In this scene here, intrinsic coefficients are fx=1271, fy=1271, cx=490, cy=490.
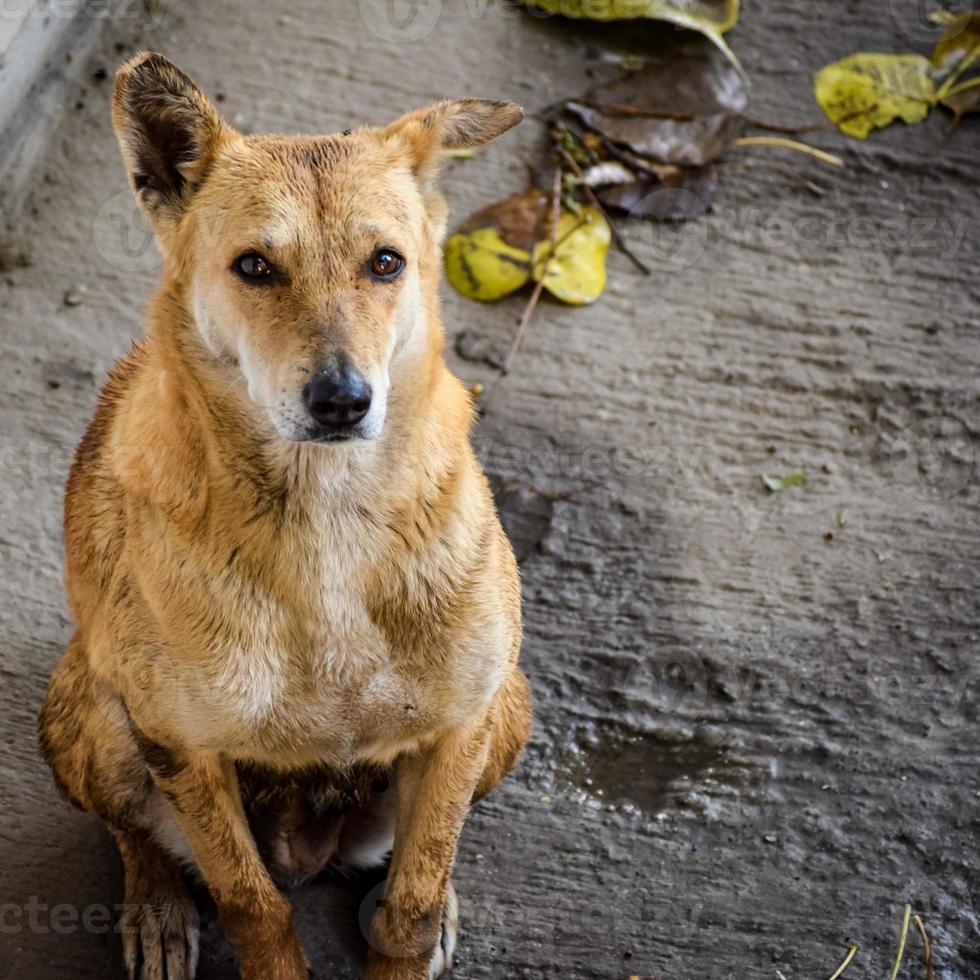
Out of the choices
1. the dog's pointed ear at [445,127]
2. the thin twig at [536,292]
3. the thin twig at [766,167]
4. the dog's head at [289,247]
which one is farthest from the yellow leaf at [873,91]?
the dog's head at [289,247]

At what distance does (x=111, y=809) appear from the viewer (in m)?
2.71

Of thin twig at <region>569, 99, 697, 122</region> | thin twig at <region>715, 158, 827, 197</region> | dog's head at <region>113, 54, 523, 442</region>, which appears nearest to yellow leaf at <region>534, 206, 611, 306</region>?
thin twig at <region>569, 99, 697, 122</region>

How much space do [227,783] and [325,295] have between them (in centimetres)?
99

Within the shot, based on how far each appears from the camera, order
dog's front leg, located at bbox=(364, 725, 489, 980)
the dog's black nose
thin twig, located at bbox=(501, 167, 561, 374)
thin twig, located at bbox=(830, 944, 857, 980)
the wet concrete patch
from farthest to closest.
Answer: thin twig, located at bbox=(501, 167, 561, 374) → the wet concrete patch → thin twig, located at bbox=(830, 944, 857, 980) → dog's front leg, located at bbox=(364, 725, 489, 980) → the dog's black nose

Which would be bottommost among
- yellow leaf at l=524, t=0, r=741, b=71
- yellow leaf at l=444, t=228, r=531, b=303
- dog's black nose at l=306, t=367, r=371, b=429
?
yellow leaf at l=444, t=228, r=531, b=303

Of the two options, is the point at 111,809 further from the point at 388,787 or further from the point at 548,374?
the point at 548,374

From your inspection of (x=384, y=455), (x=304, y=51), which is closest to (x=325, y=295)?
(x=384, y=455)

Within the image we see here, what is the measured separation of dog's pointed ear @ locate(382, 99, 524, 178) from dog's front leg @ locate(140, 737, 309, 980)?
48.7 inches

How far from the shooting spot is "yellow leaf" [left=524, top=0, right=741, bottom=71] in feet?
14.9

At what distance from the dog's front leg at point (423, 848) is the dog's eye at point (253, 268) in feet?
3.12

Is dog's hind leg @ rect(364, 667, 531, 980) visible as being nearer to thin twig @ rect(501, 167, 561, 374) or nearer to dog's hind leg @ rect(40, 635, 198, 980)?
dog's hind leg @ rect(40, 635, 198, 980)

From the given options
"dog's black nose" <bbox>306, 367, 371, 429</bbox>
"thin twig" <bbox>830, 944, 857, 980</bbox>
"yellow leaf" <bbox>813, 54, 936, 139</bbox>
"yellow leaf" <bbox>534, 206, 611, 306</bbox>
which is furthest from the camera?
"yellow leaf" <bbox>813, 54, 936, 139</bbox>

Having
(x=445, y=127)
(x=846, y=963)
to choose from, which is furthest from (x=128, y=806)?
(x=846, y=963)

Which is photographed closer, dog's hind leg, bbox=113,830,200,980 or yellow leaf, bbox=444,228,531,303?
dog's hind leg, bbox=113,830,200,980
